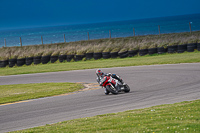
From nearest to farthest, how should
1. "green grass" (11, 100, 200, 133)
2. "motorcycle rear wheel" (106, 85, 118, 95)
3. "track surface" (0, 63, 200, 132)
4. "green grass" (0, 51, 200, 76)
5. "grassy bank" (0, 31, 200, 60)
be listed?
"green grass" (11, 100, 200, 133)
"track surface" (0, 63, 200, 132)
"motorcycle rear wheel" (106, 85, 118, 95)
"green grass" (0, 51, 200, 76)
"grassy bank" (0, 31, 200, 60)

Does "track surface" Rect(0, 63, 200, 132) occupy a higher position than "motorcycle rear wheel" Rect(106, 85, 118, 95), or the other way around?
"motorcycle rear wheel" Rect(106, 85, 118, 95)

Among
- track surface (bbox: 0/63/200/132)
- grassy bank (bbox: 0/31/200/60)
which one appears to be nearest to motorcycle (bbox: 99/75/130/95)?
track surface (bbox: 0/63/200/132)

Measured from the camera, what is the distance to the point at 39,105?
485 inches

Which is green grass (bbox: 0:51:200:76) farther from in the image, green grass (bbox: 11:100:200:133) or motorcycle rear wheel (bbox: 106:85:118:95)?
green grass (bbox: 11:100:200:133)

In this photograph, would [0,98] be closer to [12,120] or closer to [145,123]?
[12,120]

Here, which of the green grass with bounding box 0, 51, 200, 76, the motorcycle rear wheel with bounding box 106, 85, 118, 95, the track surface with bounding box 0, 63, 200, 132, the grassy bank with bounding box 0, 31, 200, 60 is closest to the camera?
the track surface with bounding box 0, 63, 200, 132

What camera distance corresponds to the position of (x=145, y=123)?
6.98m

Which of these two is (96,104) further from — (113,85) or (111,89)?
(113,85)

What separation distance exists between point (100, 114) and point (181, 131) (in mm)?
3869

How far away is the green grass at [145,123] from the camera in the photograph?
6.28m

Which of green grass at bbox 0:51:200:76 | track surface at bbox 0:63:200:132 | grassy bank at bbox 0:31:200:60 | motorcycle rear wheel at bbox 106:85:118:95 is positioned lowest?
track surface at bbox 0:63:200:132

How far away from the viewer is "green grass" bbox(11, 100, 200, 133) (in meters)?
6.28

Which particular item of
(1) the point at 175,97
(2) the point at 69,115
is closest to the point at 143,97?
(1) the point at 175,97

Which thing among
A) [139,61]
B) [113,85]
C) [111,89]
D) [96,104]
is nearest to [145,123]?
[96,104]
